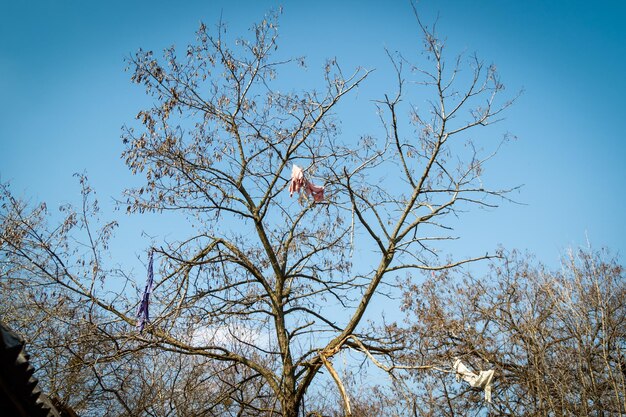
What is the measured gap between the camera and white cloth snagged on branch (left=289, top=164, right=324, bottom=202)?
260 inches

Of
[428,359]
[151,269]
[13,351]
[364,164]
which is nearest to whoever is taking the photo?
[13,351]

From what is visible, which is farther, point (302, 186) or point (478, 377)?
point (302, 186)

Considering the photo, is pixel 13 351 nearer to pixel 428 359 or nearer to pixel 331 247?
pixel 331 247

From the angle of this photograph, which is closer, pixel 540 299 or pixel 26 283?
pixel 26 283

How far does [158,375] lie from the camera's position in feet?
41.7

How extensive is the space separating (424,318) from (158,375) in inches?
258

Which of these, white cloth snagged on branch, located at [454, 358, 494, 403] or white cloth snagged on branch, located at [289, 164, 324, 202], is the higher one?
white cloth snagged on branch, located at [289, 164, 324, 202]

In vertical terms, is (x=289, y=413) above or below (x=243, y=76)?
below

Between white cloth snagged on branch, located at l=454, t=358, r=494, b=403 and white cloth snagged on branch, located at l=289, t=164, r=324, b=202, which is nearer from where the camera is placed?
white cloth snagged on branch, located at l=454, t=358, r=494, b=403

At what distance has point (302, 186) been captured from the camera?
670 cm

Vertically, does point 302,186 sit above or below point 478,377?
above

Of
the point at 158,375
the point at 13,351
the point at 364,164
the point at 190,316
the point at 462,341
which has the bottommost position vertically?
the point at 13,351

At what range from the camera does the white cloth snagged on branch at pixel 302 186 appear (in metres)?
6.59

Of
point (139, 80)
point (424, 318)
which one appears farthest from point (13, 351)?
point (424, 318)
